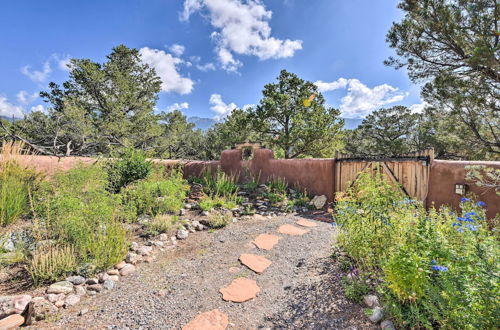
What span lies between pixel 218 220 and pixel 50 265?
222cm

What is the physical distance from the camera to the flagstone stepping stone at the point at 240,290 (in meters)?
2.06

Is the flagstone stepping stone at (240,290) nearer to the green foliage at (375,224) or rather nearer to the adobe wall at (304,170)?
the green foliage at (375,224)

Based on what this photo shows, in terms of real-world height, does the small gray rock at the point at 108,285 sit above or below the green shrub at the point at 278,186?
below

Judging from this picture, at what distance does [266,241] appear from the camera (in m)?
3.31

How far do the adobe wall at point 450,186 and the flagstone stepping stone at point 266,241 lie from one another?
2.93 meters

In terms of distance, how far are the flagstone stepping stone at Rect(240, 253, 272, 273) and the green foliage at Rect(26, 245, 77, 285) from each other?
6.04 feet

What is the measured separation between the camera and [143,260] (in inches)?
107

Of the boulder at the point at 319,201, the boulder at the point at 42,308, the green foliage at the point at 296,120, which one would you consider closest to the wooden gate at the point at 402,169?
the boulder at the point at 319,201

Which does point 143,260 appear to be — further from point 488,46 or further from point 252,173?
point 488,46

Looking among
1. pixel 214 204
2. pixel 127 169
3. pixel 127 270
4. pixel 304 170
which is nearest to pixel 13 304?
pixel 127 270

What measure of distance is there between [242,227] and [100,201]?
2.21 metres

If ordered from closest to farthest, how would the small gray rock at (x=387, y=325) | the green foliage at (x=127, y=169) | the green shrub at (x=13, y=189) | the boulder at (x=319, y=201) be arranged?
the small gray rock at (x=387, y=325) → the green shrub at (x=13, y=189) → the green foliage at (x=127, y=169) → the boulder at (x=319, y=201)

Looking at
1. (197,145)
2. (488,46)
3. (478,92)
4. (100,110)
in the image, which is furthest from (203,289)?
(197,145)

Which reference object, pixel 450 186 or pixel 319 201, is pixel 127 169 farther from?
pixel 450 186
